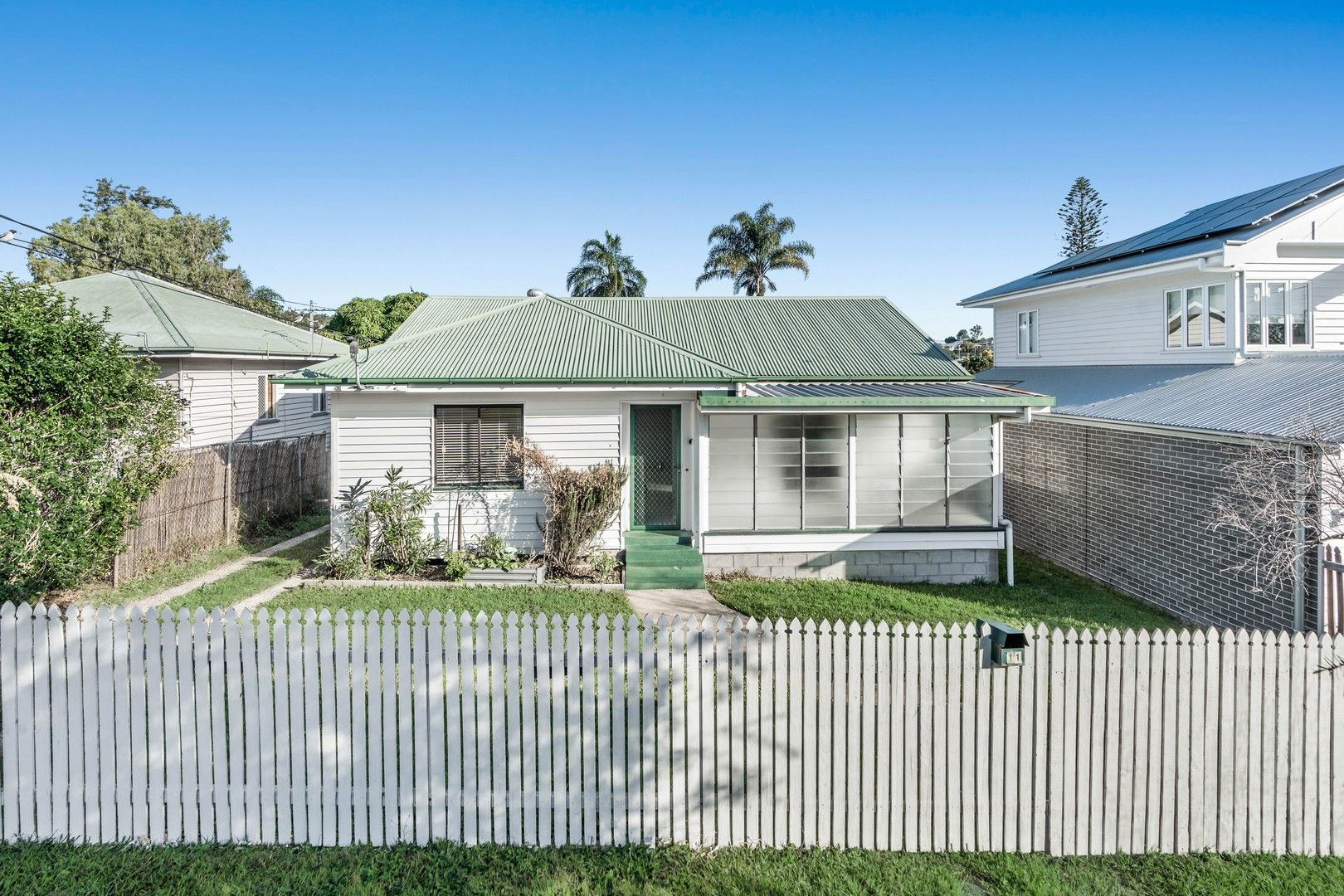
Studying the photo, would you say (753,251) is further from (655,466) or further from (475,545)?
(475,545)

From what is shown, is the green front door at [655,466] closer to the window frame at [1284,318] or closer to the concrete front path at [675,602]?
the concrete front path at [675,602]

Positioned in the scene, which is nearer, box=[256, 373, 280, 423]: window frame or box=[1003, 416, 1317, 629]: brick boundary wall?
box=[1003, 416, 1317, 629]: brick boundary wall

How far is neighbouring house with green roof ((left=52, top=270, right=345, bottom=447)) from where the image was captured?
51.7 ft

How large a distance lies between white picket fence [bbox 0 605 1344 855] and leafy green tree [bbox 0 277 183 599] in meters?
4.80

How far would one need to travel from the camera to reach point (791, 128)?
20.6m

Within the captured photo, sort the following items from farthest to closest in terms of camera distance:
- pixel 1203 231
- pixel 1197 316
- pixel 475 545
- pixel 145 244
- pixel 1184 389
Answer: pixel 145 244 → pixel 1203 231 → pixel 1197 316 → pixel 1184 389 → pixel 475 545

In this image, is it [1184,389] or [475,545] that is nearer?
[475,545]

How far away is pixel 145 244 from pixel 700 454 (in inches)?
2040

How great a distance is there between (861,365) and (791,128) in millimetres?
9367

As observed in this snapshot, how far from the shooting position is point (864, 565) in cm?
1155

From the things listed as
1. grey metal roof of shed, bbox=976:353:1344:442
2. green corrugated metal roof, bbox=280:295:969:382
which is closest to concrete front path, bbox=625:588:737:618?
green corrugated metal roof, bbox=280:295:969:382

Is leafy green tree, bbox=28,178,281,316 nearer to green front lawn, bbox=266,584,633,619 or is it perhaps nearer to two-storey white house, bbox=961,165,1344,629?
green front lawn, bbox=266,584,633,619

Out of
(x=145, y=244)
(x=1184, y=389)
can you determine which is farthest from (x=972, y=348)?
(x=145, y=244)

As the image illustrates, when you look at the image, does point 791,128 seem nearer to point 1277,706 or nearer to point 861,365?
point 861,365
